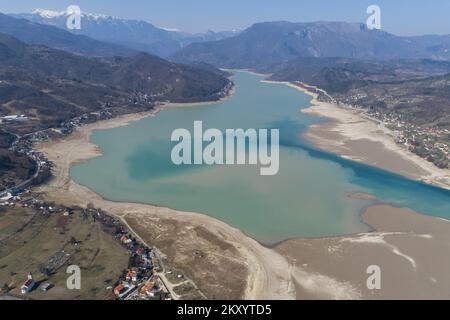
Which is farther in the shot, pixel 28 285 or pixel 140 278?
pixel 140 278

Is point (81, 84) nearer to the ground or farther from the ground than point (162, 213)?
farther from the ground

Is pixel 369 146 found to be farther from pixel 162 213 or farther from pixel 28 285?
pixel 28 285

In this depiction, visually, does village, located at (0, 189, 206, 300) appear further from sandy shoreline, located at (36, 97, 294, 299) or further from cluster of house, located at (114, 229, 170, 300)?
sandy shoreline, located at (36, 97, 294, 299)

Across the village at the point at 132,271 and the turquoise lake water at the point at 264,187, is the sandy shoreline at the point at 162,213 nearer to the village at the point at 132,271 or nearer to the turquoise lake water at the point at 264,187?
the turquoise lake water at the point at 264,187

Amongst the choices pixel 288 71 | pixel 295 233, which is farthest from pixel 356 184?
pixel 288 71

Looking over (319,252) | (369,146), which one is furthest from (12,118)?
(319,252)

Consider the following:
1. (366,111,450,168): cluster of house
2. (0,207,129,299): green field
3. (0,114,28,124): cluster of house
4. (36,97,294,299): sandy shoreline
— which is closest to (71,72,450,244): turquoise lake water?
(36,97,294,299): sandy shoreline

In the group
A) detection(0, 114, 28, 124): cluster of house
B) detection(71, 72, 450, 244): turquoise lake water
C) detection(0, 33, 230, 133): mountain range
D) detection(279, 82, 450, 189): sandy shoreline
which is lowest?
detection(71, 72, 450, 244): turquoise lake water
